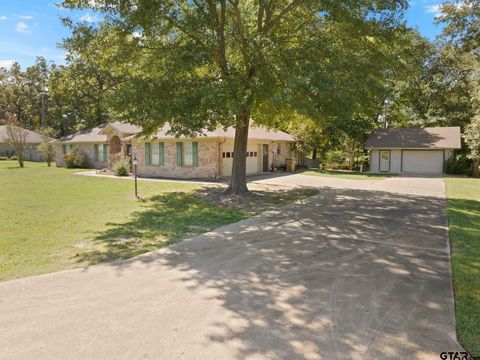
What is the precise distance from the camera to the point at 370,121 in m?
31.2

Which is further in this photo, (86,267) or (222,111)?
(222,111)

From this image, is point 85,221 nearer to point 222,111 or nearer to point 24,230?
point 24,230

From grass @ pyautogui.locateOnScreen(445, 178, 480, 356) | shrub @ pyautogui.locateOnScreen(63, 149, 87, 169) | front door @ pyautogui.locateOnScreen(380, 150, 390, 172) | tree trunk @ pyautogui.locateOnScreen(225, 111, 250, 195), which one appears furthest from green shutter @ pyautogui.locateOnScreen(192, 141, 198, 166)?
front door @ pyautogui.locateOnScreen(380, 150, 390, 172)

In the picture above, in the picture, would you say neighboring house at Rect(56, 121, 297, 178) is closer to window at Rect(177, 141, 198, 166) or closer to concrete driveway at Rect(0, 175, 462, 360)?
window at Rect(177, 141, 198, 166)

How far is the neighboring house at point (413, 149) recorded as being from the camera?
91.9 ft

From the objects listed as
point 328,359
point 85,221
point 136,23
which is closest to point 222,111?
point 136,23

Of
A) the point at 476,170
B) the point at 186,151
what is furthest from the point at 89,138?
the point at 476,170

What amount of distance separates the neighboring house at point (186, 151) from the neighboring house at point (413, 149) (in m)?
7.11

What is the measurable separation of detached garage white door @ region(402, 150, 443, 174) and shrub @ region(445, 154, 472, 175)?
1.83 ft

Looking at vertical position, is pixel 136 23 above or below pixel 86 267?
above

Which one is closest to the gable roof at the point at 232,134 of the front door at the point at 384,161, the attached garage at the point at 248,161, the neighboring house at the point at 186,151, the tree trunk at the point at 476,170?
the neighboring house at the point at 186,151

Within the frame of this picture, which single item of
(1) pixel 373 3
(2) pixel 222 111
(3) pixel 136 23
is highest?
(1) pixel 373 3

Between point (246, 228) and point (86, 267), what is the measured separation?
391 centimetres

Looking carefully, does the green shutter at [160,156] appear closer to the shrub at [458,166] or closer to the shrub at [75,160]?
the shrub at [75,160]
